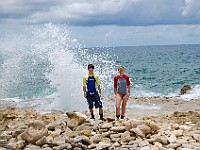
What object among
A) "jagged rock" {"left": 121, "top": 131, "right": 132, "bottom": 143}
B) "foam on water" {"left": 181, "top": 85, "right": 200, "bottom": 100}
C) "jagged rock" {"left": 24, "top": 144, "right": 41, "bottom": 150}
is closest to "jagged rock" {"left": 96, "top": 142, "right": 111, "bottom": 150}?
"jagged rock" {"left": 121, "top": 131, "right": 132, "bottom": 143}

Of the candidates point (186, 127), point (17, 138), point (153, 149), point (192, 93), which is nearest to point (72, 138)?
point (17, 138)

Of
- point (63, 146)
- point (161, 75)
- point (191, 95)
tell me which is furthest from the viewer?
point (161, 75)

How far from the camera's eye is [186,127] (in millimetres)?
10727

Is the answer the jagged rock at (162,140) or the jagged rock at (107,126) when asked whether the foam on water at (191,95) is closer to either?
the jagged rock at (107,126)

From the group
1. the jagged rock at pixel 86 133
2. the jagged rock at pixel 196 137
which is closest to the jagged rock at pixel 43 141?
the jagged rock at pixel 86 133

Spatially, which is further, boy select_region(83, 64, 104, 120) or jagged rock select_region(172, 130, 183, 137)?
boy select_region(83, 64, 104, 120)

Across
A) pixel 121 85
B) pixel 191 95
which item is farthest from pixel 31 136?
pixel 191 95

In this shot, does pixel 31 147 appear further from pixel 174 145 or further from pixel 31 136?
pixel 174 145

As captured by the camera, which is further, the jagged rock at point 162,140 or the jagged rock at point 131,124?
the jagged rock at point 131,124

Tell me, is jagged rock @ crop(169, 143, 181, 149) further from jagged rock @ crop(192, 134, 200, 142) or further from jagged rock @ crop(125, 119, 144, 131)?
jagged rock @ crop(125, 119, 144, 131)

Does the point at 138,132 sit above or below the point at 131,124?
below

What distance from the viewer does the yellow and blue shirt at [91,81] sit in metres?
11.5

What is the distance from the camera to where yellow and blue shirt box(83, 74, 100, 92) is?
11.5 m

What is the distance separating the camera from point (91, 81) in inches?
453
